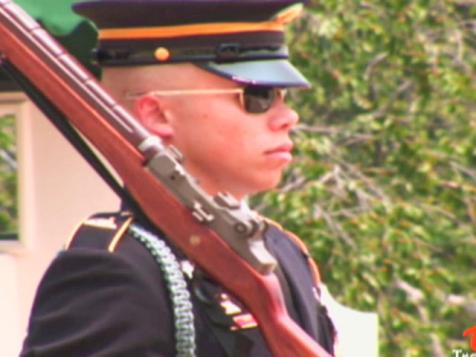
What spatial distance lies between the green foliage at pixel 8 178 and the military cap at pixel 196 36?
3.28 metres

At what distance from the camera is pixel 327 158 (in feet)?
29.0

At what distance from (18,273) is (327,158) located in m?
2.84

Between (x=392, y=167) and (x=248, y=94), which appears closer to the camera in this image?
(x=248, y=94)

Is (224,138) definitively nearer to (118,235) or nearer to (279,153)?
(279,153)

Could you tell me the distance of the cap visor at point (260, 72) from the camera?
3330 millimetres

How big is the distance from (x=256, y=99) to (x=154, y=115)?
18 cm

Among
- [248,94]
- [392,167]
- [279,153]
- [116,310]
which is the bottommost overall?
[116,310]

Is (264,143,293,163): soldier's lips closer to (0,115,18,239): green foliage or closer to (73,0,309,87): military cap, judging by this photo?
(73,0,309,87): military cap

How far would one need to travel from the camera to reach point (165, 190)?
305 centimetres

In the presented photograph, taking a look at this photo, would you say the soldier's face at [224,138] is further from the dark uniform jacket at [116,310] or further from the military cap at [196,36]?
the dark uniform jacket at [116,310]

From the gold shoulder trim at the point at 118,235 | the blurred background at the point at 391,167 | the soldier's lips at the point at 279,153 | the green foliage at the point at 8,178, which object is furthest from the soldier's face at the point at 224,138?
the blurred background at the point at 391,167

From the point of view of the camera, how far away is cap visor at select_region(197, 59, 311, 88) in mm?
3330

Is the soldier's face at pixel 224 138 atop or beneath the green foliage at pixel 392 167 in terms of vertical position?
beneath

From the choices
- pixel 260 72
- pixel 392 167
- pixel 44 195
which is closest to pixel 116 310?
pixel 260 72
